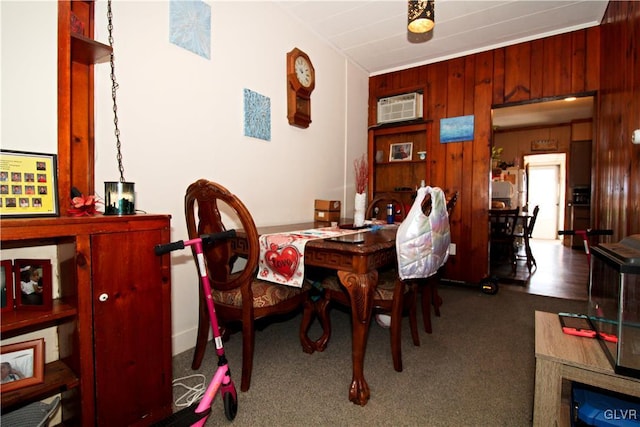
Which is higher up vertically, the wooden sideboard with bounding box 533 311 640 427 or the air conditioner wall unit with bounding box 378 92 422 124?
the air conditioner wall unit with bounding box 378 92 422 124

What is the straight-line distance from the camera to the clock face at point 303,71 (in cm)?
282

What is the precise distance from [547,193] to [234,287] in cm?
954

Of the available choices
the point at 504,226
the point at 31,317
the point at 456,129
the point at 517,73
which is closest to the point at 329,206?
the point at 456,129

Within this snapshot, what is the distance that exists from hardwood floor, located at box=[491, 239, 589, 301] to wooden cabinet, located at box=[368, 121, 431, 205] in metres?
1.57

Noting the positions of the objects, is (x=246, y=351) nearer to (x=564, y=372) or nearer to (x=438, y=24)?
(x=564, y=372)

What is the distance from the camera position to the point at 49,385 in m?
1.05

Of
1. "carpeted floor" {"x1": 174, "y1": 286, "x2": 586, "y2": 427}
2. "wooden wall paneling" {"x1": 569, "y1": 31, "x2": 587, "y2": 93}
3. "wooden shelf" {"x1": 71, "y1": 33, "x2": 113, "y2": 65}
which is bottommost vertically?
"carpeted floor" {"x1": 174, "y1": 286, "x2": 586, "y2": 427}

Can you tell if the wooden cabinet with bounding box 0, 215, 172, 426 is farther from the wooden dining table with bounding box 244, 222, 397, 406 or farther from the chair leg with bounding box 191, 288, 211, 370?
the wooden dining table with bounding box 244, 222, 397, 406

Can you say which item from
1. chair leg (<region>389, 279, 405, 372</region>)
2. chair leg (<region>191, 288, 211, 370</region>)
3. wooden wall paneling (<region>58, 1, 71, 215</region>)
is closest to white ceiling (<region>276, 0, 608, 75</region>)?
wooden wall paneling (<region>58, 1, 71, 215</region>)

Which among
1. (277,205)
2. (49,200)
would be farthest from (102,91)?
(277,205)

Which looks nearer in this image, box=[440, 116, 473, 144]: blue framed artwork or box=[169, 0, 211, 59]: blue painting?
box=[169, 0, 211, 59]: blue painting

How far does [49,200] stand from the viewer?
1103 mm

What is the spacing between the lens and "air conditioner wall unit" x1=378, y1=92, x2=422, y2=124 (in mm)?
3752

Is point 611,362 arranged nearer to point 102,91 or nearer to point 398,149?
point 102,91
